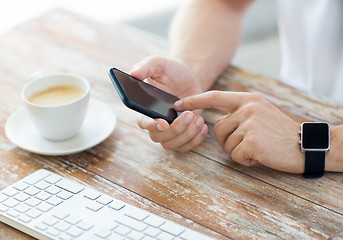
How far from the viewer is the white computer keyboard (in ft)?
2.66

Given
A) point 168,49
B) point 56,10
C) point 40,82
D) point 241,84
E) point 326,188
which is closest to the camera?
point 326,188

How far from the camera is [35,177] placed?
37.5 inches

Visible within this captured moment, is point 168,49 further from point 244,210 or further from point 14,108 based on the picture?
point 244,210

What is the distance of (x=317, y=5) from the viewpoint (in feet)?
4.99

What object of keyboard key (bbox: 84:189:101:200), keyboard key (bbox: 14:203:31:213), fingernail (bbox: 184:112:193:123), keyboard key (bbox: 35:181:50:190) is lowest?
keyboard key (bbox: 84:189:101:200)

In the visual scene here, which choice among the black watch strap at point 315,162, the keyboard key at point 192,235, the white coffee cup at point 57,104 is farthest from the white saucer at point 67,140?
the black watch strap at point 315,162

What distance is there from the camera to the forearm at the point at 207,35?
53.0 inches

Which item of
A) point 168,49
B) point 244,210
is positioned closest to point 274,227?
point 244,210

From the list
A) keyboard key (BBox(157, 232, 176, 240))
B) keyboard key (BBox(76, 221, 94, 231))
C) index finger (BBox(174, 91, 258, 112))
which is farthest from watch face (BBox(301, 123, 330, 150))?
keyboard key (BBox(76, 221, 94, 231))

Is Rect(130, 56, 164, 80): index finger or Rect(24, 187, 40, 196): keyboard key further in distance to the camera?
Rect(130, 56, 164, 80): index finger

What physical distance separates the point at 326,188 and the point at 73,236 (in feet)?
1.67

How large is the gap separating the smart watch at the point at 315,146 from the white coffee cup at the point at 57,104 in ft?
1.59

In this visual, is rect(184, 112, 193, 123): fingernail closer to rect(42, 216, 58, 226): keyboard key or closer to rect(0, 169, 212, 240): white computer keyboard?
rect(0, 169, 212, 240): white computer keyboard

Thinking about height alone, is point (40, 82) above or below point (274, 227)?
above
